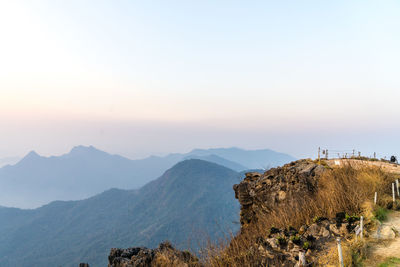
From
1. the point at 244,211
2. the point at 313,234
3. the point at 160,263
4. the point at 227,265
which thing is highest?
the point at 313,234

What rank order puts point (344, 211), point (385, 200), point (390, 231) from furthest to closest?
point (385, 200), point (344, 211), point (390, 231)

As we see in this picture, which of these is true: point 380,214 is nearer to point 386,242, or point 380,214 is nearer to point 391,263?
point 386,242

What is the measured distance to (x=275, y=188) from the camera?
907 inches

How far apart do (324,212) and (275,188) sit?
10.4 m

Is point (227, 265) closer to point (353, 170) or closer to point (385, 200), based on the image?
point (385, 200)

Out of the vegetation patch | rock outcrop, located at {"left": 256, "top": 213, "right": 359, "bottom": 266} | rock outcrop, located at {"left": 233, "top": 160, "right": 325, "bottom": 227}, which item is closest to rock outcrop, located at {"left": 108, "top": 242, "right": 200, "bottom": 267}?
rock outcrop, located at {"left": 256, "top": 213, "right": 359, "bottom": 266}

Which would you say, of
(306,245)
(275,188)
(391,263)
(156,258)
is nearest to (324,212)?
(306,245)

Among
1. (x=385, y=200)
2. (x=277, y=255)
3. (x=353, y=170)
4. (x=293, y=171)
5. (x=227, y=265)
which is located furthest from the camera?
(x=293, y=171)

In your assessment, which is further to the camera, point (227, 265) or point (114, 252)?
point (114, 252)

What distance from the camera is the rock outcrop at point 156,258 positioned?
1213 centimetres

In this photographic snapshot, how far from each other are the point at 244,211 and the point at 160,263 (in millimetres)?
16311

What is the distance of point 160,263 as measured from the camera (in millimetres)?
12438

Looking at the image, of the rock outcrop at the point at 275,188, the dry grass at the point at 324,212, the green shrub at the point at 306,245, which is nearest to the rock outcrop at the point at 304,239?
the green shrub at the point at 306,245

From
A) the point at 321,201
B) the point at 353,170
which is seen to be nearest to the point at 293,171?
the point at 353,170
